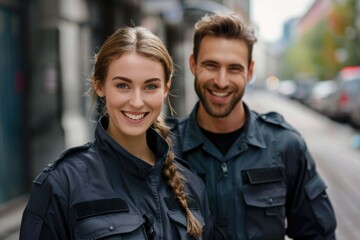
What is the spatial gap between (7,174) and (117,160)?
5.25 metres

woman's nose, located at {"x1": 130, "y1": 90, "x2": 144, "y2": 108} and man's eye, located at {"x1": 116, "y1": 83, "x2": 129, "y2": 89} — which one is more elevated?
man's eye, located at {"x1": 116, "y1": 83, "x2": 129, "y2": 89}

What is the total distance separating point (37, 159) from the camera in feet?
23.8

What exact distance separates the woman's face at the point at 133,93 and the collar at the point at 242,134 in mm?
612

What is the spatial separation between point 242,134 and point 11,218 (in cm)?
426

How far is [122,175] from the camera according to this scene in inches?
75.3

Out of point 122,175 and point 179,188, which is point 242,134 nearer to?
point 179,188

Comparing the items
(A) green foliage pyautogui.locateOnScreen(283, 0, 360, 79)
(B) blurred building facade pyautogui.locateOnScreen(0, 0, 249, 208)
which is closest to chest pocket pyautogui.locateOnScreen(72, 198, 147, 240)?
(B) blurred building facade pyautogui.locateOnScreen(0, 0, 249, 208)

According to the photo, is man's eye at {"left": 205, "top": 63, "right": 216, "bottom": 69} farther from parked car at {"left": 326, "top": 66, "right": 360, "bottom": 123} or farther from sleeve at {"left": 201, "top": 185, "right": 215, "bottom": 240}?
parked car at {"left": 326, "top": 66, "right": 360, "bottom": 123}

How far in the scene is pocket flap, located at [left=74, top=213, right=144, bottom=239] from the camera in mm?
1774

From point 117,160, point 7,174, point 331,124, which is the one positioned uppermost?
point 117,160

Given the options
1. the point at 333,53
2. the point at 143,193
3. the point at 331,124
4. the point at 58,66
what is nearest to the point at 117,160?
the point at 143,193

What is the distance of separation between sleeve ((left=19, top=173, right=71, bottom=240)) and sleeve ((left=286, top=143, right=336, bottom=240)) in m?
1.22

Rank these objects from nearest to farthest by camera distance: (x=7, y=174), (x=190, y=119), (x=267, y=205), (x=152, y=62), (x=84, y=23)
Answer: (x=152, y=62) → (x=267, y=205) → (x=190, y=119) → (x=7, y=174) → (x=84, y=23)

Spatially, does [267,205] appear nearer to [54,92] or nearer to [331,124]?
[54,92]
